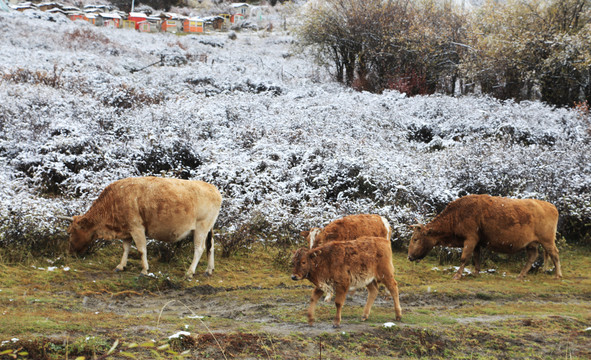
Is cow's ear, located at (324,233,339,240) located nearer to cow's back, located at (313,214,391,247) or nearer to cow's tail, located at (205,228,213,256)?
cow's back, located at (313,214,391,247)

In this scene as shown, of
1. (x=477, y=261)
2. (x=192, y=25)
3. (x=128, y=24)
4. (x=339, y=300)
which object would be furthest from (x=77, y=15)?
(x=339, y=300)

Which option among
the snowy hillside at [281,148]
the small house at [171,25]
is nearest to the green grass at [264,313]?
the snowy hillside at [281,148]

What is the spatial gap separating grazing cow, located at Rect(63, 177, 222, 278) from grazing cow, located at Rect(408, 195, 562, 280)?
3953mm

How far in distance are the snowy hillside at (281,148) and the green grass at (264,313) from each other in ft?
5.00

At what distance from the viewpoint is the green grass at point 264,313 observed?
17.7 feet

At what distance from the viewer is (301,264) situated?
248 inches

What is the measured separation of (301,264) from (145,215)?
3.41 m

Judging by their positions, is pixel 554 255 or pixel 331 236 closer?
pixel 331 236

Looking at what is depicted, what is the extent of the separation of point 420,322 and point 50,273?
5762 mm

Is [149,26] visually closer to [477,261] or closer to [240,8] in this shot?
[240,8]

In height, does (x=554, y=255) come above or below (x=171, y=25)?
below

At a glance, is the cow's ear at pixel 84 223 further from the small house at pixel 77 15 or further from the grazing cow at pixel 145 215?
the small house at pixel 77 15

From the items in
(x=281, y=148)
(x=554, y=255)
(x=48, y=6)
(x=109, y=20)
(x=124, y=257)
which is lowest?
(x=124, y=257)

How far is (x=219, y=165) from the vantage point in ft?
41.4
